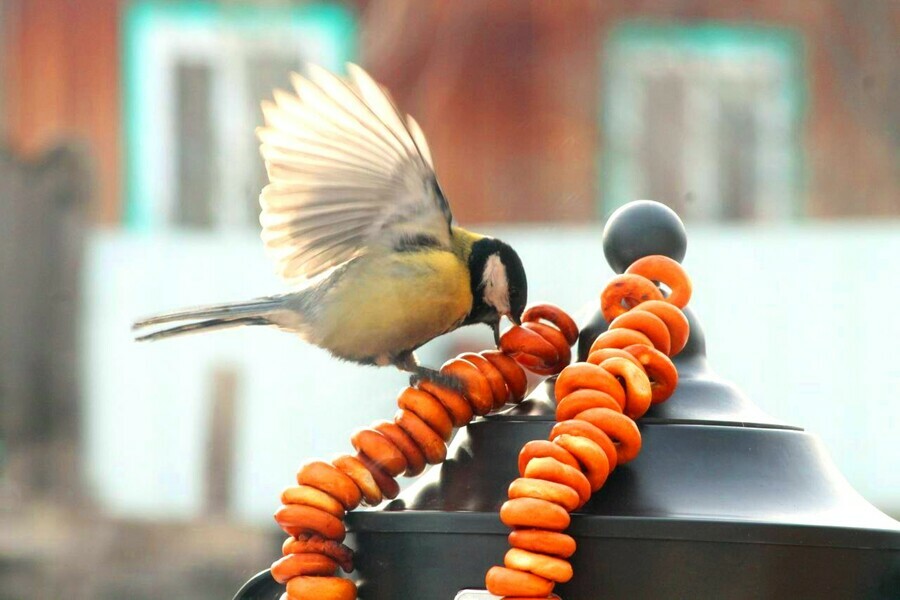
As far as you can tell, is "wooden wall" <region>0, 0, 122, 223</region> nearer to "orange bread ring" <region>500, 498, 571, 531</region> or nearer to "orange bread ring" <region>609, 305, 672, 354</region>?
"orange bread ring" <region>609, 305, 672, 354</region>

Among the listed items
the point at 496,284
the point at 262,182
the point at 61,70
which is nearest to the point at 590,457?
the point at 496,284

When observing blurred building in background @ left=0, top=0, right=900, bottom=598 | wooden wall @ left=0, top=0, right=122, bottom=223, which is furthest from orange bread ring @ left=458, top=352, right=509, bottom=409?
wooden wall @ left=0, top=0, right=122, bottom=223

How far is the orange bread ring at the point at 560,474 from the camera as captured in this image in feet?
3.03

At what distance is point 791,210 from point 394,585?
5.58 meters

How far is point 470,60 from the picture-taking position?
6508mm

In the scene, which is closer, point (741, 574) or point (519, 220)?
point (741, 574)

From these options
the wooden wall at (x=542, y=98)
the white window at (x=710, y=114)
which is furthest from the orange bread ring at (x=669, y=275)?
the white window at (x=710, y=114)

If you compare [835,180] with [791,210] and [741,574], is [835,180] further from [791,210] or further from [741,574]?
[741,574]

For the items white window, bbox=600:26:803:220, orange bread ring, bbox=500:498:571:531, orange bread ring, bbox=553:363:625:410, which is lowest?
orange bread ring, bbox=500:498:571:531

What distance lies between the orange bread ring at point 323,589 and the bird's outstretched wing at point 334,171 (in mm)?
518

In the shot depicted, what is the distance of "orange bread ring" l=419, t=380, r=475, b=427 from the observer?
3.70 ft

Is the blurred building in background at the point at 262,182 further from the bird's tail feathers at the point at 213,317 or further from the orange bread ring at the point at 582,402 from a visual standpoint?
the orange bread ring at the point at 582,402

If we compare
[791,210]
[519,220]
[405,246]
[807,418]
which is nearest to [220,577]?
[519,220]

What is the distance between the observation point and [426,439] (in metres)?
1.12
